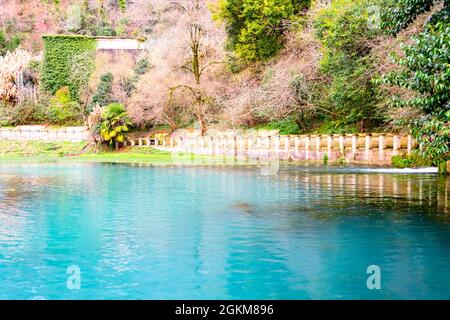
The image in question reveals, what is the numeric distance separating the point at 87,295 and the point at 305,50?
32217mm

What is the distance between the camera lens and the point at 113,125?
4434 centimetres

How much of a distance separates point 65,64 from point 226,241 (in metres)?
50.1

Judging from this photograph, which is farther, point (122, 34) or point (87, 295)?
point (122, 34)

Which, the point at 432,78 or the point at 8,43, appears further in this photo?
the point at 8,43

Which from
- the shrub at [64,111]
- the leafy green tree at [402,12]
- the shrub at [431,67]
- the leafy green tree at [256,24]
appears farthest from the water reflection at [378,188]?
the shrub at [64,111]

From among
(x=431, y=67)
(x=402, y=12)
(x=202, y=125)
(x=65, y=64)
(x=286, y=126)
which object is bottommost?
(x=286, y=126)

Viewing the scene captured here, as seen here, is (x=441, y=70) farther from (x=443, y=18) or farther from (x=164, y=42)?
(x=164, y=42)

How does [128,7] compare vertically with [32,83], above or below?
above

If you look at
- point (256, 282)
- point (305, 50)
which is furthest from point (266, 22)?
point (256, 282)

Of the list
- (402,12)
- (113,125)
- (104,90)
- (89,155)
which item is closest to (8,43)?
(104,90)

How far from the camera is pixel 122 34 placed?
2589 inches

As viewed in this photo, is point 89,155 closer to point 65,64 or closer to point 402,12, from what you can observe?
point 65,64

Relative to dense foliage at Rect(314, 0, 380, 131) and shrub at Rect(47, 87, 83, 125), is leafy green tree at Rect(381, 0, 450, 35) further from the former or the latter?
shrub at Rect(47, 87, 83, 125)

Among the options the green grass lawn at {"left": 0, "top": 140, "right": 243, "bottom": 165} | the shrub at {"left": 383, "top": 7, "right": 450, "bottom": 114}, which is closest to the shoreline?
the green grass lawn at {"left": 0, "top": 140, "right": 243, "bottom": 165}
